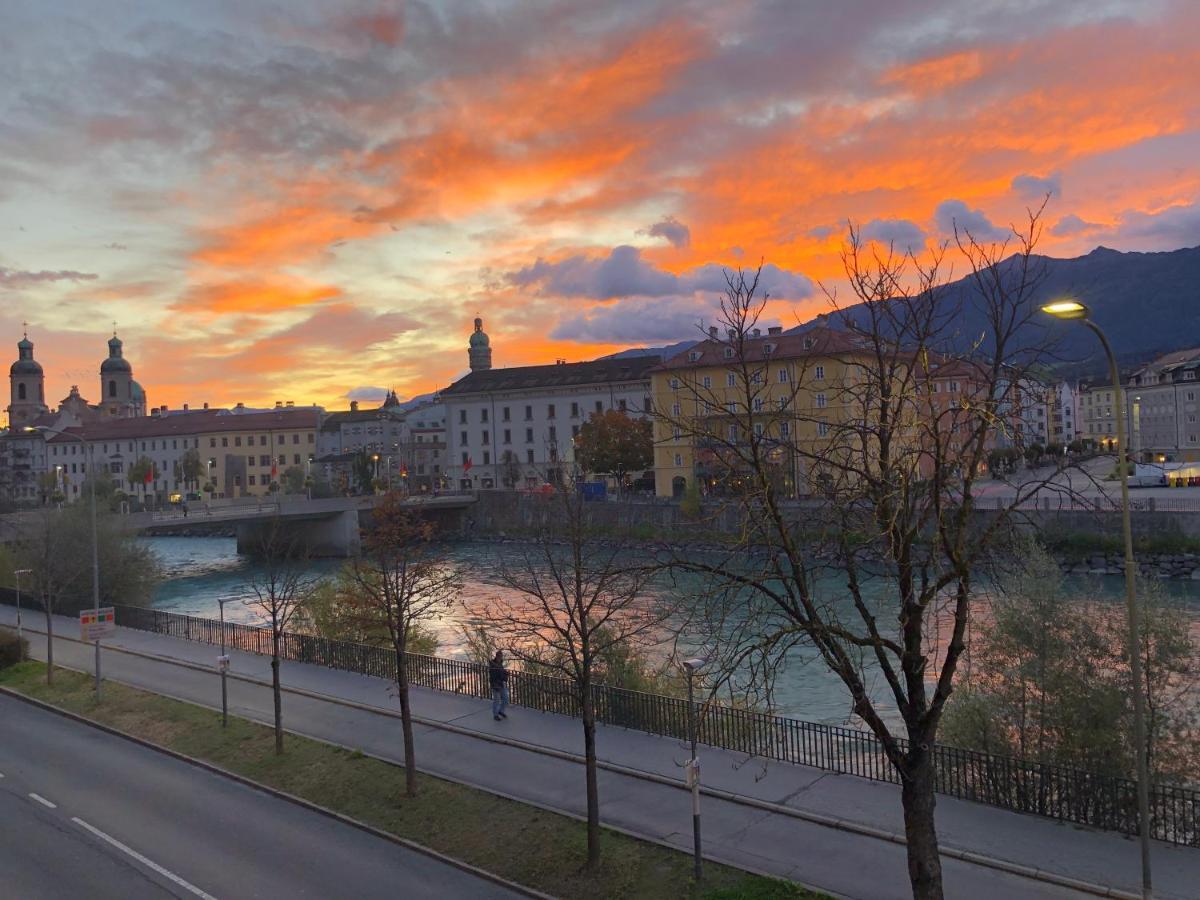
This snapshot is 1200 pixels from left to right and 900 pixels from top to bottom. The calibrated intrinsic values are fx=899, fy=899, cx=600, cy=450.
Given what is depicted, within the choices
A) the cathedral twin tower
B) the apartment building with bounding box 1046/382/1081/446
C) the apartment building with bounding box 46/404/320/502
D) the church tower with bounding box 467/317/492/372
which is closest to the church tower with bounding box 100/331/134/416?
the cathedral twin tower

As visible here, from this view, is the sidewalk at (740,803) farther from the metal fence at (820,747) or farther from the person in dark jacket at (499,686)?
the metal fence at (820,747)

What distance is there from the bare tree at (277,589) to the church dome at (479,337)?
8394 cm

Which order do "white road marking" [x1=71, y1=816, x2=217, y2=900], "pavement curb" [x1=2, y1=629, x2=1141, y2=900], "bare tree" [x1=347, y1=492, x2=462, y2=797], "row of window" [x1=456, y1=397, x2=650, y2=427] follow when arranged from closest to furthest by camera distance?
"pavement curb" [x1=2, y1=629, x2=1141, y2=900] → "white road marking" [x1=71, y1=816, x2=217, y2=900] → "bare tree" [x1=347, y1=492, x2=462, y2=797] → "row of window" [x1=456, y1=397, x2=650, y2=427]

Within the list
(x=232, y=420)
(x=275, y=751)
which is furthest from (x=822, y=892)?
(x=232, y=420)

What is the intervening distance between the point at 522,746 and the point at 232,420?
13732 centimetres

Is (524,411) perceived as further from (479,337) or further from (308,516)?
(479,337)

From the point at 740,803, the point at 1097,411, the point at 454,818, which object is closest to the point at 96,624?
the point at 454,818

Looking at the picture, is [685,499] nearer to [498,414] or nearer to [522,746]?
[498,414]

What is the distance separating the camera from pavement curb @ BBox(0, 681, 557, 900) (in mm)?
12773

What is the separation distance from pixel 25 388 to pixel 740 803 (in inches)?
8401

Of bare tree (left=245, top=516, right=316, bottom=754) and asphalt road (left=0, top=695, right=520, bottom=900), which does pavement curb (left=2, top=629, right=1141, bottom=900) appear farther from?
asphalt road (left=0, top=695, right=520, bottom=900)

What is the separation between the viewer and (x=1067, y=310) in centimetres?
973

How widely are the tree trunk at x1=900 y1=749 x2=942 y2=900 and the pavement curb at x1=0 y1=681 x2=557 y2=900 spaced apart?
195 inches

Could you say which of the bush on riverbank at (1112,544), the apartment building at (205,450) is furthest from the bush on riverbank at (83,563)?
the apartment building at (205,450)
